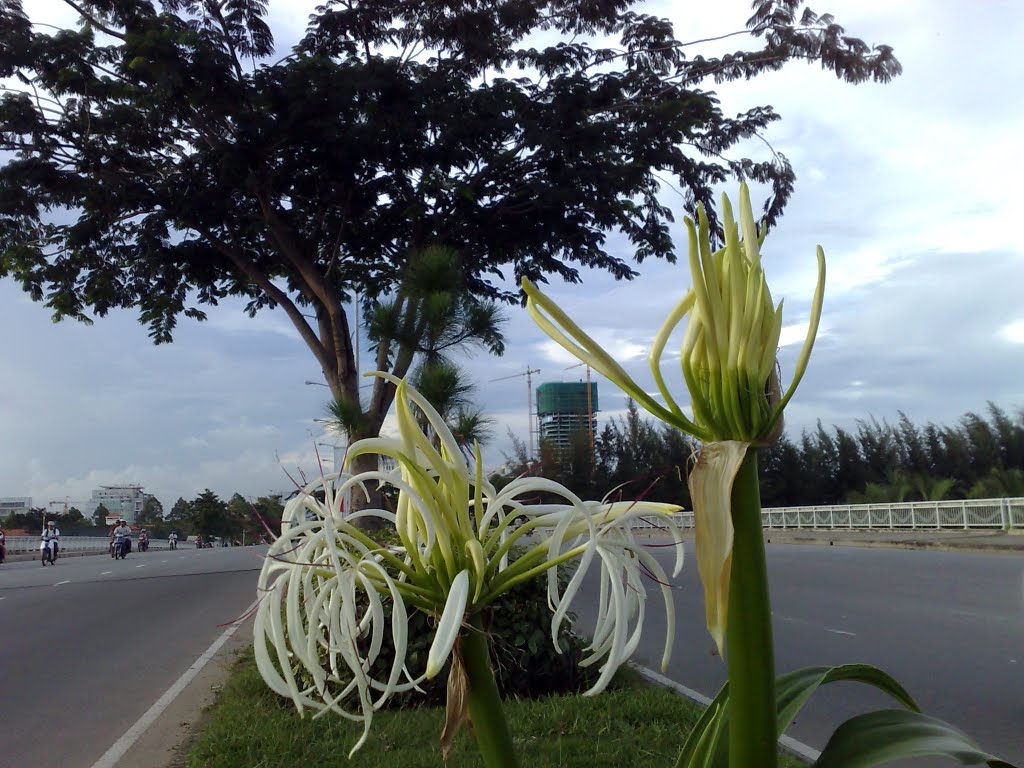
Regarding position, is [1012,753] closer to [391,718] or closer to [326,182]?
[391,718]

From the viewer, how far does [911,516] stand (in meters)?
26.1

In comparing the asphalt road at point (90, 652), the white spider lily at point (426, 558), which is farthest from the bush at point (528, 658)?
the white spider lily at point (426, 558)

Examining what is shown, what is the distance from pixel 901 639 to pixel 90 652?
7.87 meters

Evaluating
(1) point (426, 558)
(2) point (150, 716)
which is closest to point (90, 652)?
(2) point (150, 716)

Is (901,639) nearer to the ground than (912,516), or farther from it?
nearer to the ground

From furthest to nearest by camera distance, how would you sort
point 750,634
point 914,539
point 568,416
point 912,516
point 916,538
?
1. point 912,516
2. point 916,538
3. point 914,539
4. point 568,416
5. point 750,634

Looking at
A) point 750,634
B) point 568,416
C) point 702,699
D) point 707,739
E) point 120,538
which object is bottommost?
point 702,699

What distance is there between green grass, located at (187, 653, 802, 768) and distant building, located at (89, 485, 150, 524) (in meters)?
107

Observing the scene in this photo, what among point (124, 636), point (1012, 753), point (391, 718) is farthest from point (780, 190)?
point (124, 636)

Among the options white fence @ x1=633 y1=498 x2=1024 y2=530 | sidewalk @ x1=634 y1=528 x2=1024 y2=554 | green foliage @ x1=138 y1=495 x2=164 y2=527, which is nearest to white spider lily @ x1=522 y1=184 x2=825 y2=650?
sidewalk @ x1=634 y1=528 x2=1024 y2=554

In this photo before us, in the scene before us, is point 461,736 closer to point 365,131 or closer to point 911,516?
point 365,131

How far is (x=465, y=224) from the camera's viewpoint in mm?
10688

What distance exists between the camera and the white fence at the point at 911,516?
74.0ft

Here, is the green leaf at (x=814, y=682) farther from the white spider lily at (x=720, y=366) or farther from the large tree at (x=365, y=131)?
the large tree at (x=365, y=131)
